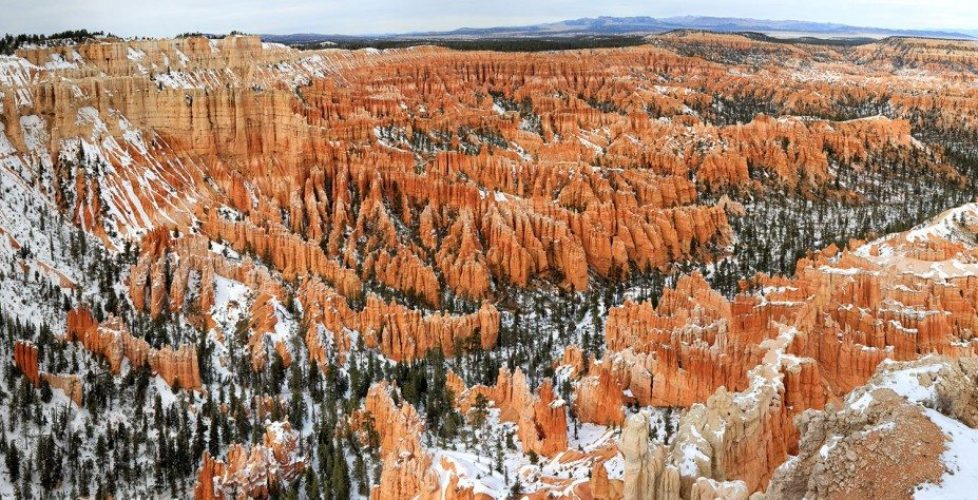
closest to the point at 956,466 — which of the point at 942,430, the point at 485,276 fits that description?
the point at 942,430

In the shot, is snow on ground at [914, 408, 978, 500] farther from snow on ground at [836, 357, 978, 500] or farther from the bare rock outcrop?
the bare rock outcrop

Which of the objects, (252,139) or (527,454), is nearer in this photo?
(527,454)

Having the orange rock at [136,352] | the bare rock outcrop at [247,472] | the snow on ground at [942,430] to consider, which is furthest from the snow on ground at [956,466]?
the orange rock at [136,352]

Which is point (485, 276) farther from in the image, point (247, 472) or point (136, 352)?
point (247, 472)

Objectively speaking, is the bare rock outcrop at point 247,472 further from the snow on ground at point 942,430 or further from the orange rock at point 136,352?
the snow on ground at point 942,430

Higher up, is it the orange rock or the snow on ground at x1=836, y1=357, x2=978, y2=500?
the snow on ground at x1=836, y1=357, x2=978, y2=500

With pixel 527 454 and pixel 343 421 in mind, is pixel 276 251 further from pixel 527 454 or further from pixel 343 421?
pixel 527 454

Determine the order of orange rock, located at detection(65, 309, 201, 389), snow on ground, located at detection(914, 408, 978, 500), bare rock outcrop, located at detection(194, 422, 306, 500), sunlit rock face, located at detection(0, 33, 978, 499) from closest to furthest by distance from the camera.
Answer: snow on ground, located at detection(914, 408, 978, 500) → sunlit rock face, located at detection(0, 33, 978, 499) → bare rock outcrop, located at detection(194, 422, 306, 500) → orange rock, located at detection(65, 309, 201, 389)

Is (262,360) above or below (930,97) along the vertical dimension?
below

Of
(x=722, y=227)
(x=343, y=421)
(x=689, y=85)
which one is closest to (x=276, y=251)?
(x=343, y=421)

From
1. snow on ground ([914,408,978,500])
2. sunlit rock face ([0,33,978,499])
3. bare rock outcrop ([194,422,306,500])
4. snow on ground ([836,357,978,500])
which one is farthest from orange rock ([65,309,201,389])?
snow on ground ([914,408,978,500])

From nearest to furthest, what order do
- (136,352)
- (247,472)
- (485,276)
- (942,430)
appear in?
(942,430), (247,472), (136,352), (485,276)
